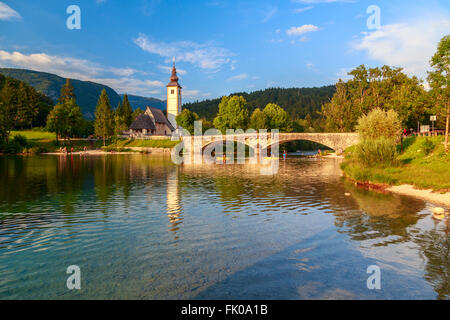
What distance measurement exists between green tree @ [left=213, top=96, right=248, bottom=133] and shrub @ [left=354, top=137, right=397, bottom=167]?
74096 millimetres

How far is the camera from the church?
130m

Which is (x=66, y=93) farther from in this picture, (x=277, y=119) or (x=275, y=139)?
(x=275, y=139)

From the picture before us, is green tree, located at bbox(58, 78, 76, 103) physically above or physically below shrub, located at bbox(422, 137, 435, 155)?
above

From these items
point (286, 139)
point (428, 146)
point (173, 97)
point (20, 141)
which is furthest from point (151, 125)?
point (428, 146)

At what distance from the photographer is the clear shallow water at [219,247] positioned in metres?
11.1

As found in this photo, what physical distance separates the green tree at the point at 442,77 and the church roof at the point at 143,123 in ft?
347

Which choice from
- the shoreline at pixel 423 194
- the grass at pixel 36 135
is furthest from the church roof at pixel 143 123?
the shoreline at pixel 423 194

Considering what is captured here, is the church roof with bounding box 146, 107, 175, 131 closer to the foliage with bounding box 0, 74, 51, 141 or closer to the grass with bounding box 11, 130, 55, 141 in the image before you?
the grass with bounding box 11, 130, 55, 141

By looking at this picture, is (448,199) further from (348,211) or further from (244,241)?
(244,241)

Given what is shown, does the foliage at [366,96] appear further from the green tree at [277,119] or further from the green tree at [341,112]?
the green tree at [277,119]

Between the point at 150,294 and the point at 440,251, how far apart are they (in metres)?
13.7

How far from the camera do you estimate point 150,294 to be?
1055 cm

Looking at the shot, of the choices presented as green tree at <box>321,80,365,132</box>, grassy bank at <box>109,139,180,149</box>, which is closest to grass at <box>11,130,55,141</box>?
grassy bank at <box>109,139,180,149</box>
